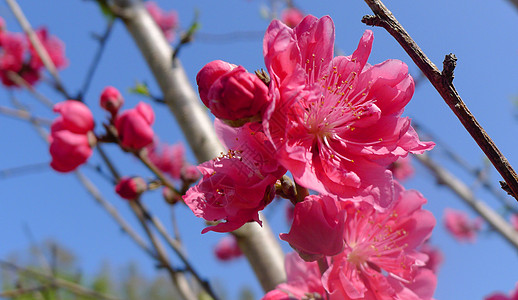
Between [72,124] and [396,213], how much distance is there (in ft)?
3.14

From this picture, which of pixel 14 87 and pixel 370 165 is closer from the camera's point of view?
pixel 370 165

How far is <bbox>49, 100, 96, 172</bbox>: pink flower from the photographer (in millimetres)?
1158

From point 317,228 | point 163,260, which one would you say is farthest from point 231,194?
point 163,260

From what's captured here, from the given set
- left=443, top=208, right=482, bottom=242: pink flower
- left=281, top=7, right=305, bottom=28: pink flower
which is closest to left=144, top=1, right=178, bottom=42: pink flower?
left=281, top=7, right=305, bottom=28: pink flower

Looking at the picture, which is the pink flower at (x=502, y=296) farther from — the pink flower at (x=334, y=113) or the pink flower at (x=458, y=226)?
the pink flower at (x=458, y=226)

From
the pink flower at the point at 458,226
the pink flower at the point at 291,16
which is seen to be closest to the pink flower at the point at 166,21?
the pink flower at the point at 291,16

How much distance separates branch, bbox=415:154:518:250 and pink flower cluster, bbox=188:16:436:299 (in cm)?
166

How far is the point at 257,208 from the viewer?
61 cm

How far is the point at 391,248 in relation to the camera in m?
0.81

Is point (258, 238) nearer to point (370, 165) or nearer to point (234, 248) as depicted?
point (370, 165)

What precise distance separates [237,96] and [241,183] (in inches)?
5.5

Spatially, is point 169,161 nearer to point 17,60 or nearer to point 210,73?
point 17,60

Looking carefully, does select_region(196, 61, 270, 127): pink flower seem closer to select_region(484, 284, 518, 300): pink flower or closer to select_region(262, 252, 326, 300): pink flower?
select_region(262, 252, 326, 300): pink flower

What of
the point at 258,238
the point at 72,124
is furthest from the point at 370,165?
the point at 72,124
